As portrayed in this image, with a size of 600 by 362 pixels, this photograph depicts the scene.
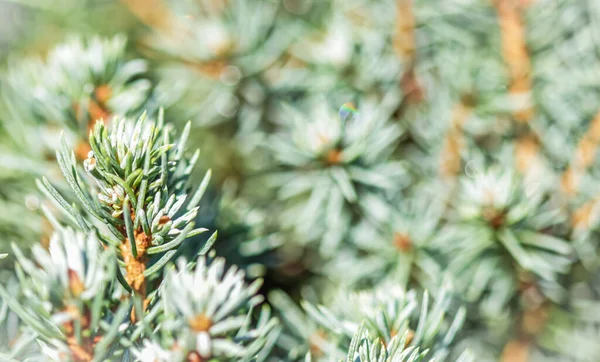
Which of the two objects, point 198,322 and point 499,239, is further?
point 499,239

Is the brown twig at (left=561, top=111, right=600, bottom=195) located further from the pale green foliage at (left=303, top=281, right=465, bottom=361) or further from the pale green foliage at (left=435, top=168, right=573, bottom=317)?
the pale green foliage at (left=303, top=281, right=465, bottom=361)

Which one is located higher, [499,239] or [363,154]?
[363,154]

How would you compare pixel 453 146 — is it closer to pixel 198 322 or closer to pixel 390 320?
pixel 390 320

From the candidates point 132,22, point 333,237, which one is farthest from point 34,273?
point 132,22

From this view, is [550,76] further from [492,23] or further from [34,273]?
[34,273]

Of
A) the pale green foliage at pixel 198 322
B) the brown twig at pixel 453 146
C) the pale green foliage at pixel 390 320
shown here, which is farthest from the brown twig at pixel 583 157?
the pale green foliage at pixel 198 322

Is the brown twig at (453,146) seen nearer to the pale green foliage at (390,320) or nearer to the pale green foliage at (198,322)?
the pale green foliage at (390,320)

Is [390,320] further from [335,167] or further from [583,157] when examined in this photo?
[583,157]

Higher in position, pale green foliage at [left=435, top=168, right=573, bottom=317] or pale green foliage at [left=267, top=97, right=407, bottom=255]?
pale green foliage at [left=267, top=97, right=407, bottom=255]

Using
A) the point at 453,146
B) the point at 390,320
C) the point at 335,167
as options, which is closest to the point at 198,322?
the point at 390,320

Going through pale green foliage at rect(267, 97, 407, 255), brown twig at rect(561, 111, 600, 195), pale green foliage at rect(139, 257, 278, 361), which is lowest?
brown twig at rect(561, 111, 600, 195)

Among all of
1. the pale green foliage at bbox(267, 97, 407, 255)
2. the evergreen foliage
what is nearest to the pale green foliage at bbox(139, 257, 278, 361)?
the evergreen foliage
